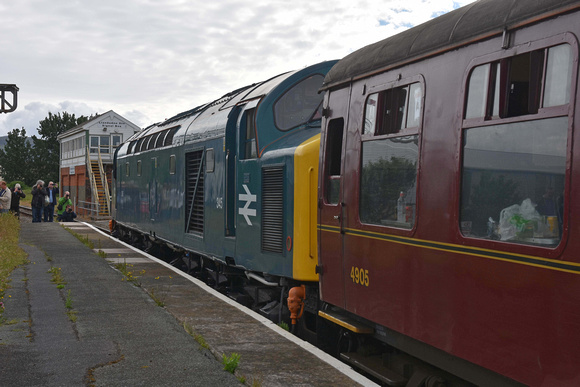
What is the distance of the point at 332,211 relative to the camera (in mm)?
6254

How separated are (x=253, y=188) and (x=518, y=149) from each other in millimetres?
5114

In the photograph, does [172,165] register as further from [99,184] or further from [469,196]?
[99,184]

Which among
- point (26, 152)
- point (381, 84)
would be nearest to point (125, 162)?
point (381, 84)

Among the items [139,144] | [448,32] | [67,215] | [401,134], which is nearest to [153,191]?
[139,144]

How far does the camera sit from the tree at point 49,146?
85500 millimetres

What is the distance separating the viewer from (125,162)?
19047 mm

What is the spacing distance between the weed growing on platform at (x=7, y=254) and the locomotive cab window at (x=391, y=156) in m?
5.05

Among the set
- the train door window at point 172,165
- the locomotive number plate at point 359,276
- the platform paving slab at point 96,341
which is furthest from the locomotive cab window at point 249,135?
the train door window at point 172,165

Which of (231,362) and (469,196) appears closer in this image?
(469,196)

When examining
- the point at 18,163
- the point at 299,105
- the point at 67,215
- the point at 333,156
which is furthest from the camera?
the point at 18,163

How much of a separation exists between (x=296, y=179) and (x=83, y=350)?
9.16 feet

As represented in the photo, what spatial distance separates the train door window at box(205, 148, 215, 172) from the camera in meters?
10.3

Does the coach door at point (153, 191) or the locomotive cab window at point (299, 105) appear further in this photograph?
the coach door at point (153, 191)

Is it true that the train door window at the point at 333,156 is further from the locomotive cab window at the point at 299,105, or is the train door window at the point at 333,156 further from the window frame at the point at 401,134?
the locomotive cab window at the point at 299,105
